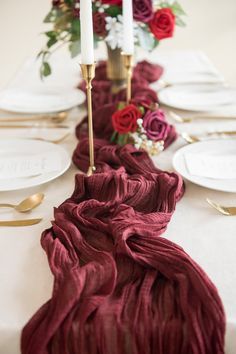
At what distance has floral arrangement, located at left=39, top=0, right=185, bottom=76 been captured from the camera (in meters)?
Answer: 1.26

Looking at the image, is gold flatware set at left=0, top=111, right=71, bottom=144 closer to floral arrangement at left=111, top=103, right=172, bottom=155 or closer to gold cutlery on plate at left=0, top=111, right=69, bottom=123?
gold cutlery on plate at left=0, top=111, right=69, bottom=123

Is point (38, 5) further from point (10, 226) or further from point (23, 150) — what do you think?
point (10, 226)

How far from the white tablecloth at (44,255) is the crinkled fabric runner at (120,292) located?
3cm

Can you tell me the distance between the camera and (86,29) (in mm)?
825

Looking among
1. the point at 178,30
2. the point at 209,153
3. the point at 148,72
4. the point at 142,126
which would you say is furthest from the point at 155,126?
the point at 178,30

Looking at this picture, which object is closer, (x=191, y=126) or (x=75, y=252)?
(x=75, y=252)

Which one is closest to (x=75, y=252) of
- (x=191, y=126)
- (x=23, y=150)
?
(x=23, y=150)

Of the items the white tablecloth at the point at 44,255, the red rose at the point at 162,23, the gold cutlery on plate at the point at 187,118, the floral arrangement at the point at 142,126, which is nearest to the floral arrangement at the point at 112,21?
the red rose at the point at 162,23

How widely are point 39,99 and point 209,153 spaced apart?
692mm

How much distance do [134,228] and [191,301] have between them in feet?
0.54

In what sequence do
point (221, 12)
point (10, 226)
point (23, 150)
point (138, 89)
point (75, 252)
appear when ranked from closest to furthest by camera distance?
point (75, 252) < point (10, 226) < point (23, 150) < point (138, 89) < point (221, 12)

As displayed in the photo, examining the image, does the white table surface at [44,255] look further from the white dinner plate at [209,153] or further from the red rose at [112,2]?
the red rose at [112,2]

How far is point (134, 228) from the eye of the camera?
0.71 m

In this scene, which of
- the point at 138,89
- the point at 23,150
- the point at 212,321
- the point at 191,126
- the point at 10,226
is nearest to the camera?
the point at 212,321
